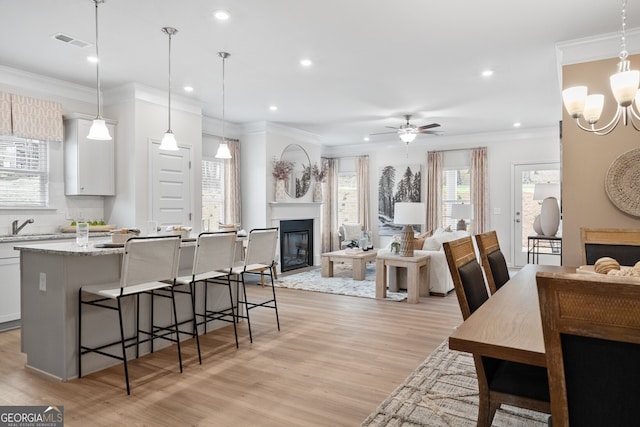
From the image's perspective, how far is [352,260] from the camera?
6914 mm

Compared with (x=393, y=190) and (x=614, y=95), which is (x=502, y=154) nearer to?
(x=393, y=190)

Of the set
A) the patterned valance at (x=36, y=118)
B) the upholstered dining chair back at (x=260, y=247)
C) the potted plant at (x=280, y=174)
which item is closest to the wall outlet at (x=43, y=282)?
the upholstered dining chair back at (x=260, y=247)

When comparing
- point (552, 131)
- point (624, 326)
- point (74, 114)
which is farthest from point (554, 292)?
point (552, 131)

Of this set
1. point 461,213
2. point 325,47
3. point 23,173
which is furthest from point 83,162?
point 461,213

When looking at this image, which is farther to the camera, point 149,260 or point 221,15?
point 221,15

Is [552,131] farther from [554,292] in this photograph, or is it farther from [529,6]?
[554,292]

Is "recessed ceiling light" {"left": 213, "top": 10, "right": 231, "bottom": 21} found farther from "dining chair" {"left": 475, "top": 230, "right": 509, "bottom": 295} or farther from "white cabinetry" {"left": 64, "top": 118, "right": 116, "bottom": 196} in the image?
"white cabinetry" {"left": 64, "top": 118, "right": 116, "bottom": 196}

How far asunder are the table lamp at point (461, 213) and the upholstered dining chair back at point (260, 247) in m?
5.02

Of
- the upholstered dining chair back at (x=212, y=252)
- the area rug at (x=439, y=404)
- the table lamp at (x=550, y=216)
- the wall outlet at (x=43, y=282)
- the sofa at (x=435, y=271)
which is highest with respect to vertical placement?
the table lamp at (x=550, y=216)

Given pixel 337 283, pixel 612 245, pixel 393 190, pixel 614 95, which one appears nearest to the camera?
pixel 614 95

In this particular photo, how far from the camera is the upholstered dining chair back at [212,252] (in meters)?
3.34

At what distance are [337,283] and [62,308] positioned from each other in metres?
4.29

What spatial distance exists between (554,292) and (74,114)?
5406 mm

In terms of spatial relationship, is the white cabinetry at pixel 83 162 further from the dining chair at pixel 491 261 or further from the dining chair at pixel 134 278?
the dining chair at pixel 491 261
